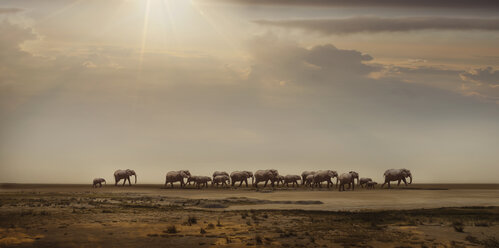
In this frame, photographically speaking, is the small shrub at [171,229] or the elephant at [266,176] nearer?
the small shrub at [171,229]

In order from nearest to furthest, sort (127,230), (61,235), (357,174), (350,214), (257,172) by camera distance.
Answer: (61,235) → (127,230) → (350,214) → (357,174) → (257,172)

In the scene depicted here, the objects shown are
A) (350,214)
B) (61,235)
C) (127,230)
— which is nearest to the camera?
(61,235)

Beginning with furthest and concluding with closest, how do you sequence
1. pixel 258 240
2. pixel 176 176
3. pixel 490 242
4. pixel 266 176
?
pixel 266 176
pixel 176 176
pixel 258 240
pixel 490 242

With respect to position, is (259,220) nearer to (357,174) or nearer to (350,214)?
(350,214)

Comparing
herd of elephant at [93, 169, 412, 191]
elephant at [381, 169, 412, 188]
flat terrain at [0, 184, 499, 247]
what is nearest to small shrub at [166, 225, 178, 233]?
flat terrain at [0, 184, 499, 247]

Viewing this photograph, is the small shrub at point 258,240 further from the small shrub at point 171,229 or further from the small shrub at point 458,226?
the small shrub at point 458,226

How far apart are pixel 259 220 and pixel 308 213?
→ 5480 millimetres

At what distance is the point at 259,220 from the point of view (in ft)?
105

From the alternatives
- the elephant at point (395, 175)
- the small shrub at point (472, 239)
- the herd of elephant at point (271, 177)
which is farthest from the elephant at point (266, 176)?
the small shrub at point (472, 239)

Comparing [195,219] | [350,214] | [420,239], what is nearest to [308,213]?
[350,214]

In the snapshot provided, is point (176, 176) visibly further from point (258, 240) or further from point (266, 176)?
point (258, 240)

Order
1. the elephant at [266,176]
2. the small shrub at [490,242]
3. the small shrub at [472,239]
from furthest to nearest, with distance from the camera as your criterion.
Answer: the elephant at [266,176] → the small shrub at [472,239] → the small shrub at [490,242]

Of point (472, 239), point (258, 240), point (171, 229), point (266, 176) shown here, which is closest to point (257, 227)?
point (258, 240)

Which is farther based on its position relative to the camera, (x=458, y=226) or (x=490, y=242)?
(x=458, y=226)
